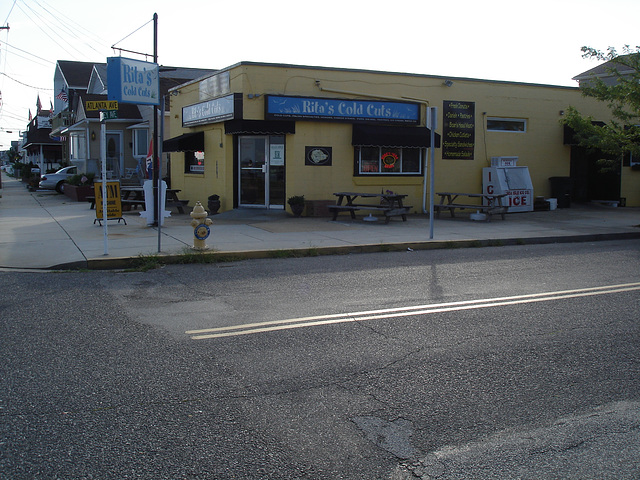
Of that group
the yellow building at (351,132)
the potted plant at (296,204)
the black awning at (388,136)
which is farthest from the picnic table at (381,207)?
the black awning at (388,136)

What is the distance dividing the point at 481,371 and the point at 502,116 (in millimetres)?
17514

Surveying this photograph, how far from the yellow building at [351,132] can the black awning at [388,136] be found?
36mm

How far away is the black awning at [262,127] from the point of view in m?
17.3

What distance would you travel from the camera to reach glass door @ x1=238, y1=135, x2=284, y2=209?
60.3 ft

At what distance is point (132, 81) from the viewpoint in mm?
11328

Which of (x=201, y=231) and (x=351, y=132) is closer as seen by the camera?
(x=201, y=231)

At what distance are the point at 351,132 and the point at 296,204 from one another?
2963 mm

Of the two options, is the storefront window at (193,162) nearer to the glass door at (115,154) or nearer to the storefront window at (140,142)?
the storefront window at (140,142)

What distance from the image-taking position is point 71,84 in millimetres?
50219

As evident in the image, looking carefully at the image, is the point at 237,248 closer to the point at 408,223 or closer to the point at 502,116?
the point at 408,223

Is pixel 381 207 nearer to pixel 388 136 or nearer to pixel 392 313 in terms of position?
pixel 388 136

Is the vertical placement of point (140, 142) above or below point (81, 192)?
above

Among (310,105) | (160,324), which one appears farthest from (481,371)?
(310,105)

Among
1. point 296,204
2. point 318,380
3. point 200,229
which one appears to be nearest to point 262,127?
point 296,204
